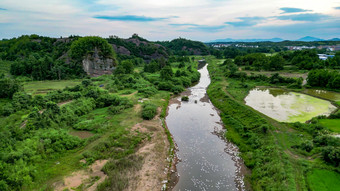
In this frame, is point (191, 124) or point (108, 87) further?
point (108, 87)

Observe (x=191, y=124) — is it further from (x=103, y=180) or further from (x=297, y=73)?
(x=297, y=73)

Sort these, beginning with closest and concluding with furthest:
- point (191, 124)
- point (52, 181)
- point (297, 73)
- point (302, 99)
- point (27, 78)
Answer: point (52, 181) < point (191, 124) < point (302, 99) < point (27, 78) < point (297, 73)

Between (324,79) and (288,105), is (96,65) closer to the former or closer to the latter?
(288,105)

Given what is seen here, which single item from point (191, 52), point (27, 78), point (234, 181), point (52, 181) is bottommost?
point (234, 181)

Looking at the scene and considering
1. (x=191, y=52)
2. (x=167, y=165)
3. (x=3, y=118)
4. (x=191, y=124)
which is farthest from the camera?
(x=191, y=52)

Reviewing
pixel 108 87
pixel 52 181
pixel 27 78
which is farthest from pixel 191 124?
pixel 27 78

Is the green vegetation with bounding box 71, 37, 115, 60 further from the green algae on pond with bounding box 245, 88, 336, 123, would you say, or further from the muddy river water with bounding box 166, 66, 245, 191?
the green algae on pond with bounding box 245, 88, 336, 123

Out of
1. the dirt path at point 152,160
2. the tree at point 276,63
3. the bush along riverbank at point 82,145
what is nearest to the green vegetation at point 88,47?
the bush along riverbank at point 82,145

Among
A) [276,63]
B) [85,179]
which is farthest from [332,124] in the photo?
[276,63]
